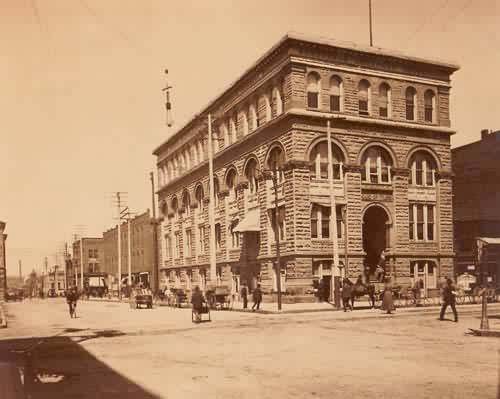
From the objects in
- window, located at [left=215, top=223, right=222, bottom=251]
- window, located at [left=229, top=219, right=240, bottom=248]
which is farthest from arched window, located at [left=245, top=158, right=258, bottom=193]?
window, located at [left=215, top=223, right=222, bottom=251]

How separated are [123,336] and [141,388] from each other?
1029 cm

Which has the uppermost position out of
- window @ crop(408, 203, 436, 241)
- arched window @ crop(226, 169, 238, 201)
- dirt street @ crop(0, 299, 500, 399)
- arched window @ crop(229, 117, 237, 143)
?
arched window @ crop(229, 117, 237, 143)

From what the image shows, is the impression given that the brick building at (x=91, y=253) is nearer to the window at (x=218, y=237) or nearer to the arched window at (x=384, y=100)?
the window at (x=218, y=237)

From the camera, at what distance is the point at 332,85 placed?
39.8 meters

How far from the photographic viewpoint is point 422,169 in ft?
140

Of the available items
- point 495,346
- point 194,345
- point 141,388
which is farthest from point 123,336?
point 495,346

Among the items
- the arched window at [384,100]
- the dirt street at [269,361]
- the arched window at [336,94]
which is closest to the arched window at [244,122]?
the arched window at [336,94]

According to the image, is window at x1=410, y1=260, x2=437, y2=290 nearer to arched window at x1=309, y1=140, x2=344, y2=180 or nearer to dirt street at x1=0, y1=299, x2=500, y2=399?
arched window at x1=309, y1=140, x2=344, y2=180

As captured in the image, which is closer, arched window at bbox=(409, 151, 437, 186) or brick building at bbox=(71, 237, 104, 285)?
arched window at bbox=(409, 151, 437, 186)

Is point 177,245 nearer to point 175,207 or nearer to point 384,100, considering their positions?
point 175,207

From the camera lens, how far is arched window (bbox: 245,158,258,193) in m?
44.1

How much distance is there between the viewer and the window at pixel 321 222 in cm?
3881

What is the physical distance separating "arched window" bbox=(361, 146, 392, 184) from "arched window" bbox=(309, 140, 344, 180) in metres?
1.92

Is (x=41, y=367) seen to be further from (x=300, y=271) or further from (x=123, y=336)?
(x=300, y=271)
